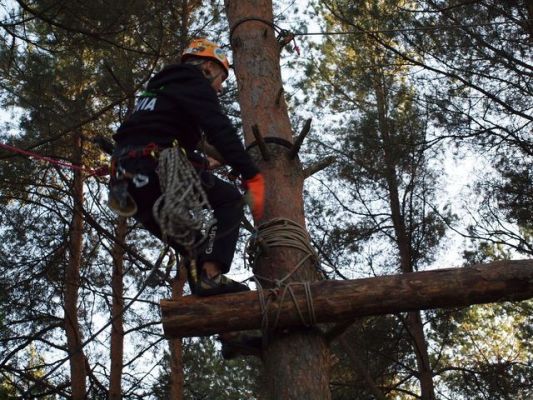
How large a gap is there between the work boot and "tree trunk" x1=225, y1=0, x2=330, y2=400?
0.17 m

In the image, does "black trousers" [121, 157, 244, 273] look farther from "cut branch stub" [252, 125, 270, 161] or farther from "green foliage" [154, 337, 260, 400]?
"green foliage" [154, 337, 260, 400]

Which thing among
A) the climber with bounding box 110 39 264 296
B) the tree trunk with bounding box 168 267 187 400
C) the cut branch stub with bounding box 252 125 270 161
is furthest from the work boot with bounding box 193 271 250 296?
the tree trunk with bounding box 168 267 187 400

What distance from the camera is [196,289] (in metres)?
2.75

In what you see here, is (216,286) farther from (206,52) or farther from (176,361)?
(176,361)

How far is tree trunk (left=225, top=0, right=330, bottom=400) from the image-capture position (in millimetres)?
2674

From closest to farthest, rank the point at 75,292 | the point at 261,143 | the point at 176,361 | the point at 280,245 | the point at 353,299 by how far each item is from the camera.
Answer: the point at 353,299 < the point at 280,245 < the point at 261,143 < the point at 176,361 < the point at 75,292

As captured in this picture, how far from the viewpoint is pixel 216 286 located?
2.74 meters

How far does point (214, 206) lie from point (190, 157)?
25 centimetres

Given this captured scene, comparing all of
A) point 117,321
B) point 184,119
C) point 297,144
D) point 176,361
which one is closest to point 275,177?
point 297,144

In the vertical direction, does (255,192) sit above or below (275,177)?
below

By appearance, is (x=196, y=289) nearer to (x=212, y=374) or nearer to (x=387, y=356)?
(x=387, y=356)

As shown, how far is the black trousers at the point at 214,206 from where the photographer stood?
2.92m

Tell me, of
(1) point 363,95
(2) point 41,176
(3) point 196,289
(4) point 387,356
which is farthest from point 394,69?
(3) point 196,289

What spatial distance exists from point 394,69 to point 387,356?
3.39 metres
